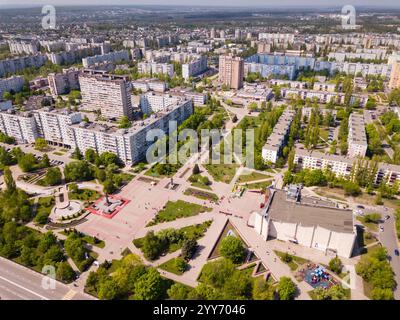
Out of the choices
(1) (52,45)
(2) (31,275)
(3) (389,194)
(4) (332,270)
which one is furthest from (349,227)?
A: (1) (52,45)

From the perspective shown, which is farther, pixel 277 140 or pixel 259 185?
pixel 277 140

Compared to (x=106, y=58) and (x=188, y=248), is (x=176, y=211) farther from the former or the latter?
(x=106, y=58)

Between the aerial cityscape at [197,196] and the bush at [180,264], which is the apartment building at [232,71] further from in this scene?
the bush at [180,264]

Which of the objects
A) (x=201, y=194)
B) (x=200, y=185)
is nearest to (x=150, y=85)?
(x=200, y=185)

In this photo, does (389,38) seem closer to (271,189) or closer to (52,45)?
(271,189)

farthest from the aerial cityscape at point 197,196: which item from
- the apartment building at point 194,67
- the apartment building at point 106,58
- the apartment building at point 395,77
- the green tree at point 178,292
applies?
the apartment building at point 106,58
